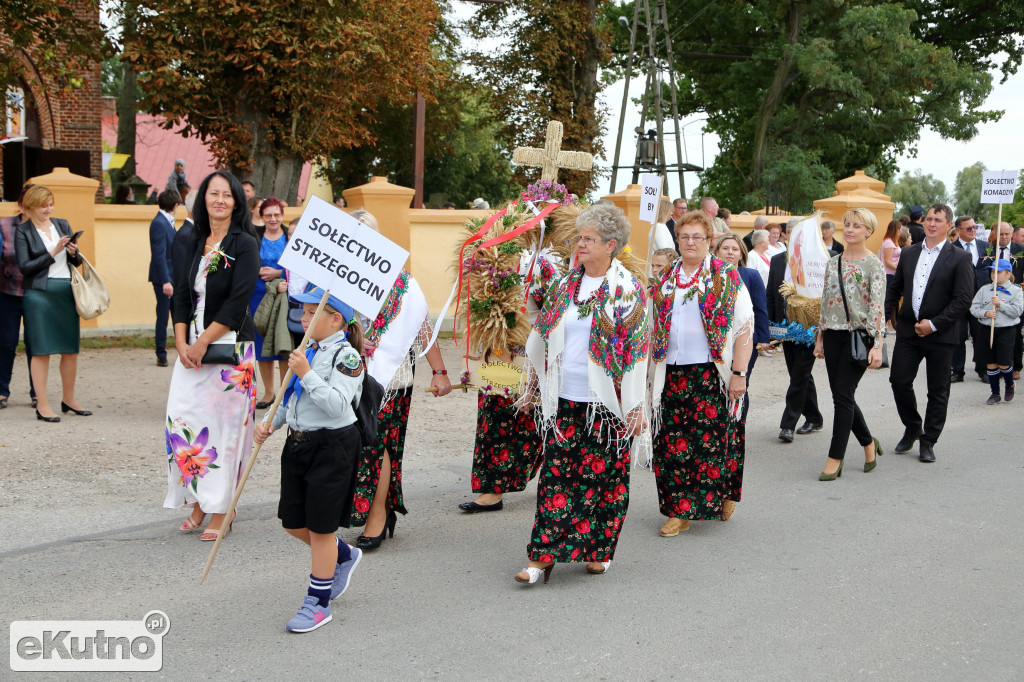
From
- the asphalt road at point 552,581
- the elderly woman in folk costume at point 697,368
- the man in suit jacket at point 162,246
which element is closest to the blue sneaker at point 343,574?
the asphalt road at point 552,581

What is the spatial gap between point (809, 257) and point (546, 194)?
2.84 metres

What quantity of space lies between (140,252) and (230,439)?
9172mm

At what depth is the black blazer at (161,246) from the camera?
10805 millimetres

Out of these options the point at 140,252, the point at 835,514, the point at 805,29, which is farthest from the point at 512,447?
the point at 805,29

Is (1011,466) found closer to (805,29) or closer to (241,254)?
(241,254)

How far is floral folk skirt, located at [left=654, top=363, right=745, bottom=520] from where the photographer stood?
5.97m

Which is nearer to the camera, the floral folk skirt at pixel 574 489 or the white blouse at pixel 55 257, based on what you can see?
the floral folk skirt at pixel 574 489

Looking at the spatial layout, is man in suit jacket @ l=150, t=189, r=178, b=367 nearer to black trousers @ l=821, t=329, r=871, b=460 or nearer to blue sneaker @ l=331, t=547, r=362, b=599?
blue sneaker @ l=331, t=547, r=362, b=599

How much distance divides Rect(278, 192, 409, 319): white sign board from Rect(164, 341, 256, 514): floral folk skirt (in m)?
1.44

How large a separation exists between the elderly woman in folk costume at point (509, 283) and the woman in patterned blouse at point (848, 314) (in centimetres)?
240

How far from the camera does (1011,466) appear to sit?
785cm

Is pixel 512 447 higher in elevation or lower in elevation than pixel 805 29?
lower

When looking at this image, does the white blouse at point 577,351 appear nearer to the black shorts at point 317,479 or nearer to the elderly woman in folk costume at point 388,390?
the elderly woman in folk costume at point 388,390

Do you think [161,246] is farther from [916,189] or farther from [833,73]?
[916,189]
